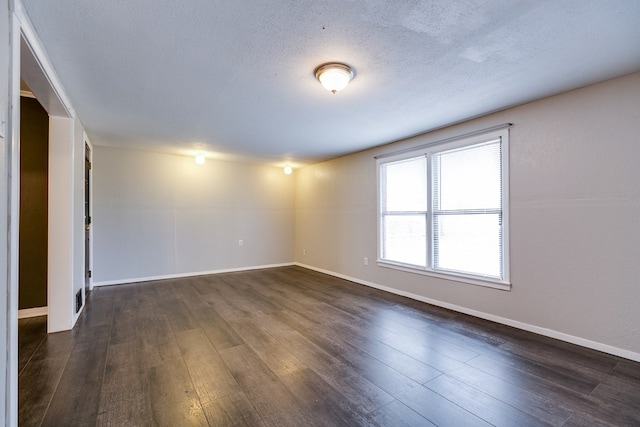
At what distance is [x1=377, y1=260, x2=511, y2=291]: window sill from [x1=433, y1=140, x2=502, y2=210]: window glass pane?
0.85 meters

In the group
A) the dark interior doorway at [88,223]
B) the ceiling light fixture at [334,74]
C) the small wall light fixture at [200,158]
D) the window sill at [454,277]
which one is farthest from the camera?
the small wall light fixture at [200,158]

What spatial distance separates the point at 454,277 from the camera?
3.56 m

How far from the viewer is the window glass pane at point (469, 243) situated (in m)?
3.22

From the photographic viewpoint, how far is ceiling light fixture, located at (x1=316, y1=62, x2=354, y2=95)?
2.19 m

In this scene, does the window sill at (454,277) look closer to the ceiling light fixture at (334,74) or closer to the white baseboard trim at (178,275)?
the ceiling light fixture at (334,74)

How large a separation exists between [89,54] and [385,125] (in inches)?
117

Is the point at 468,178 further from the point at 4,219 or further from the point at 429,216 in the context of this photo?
the point at 4,219

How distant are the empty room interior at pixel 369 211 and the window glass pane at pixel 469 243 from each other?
2cm

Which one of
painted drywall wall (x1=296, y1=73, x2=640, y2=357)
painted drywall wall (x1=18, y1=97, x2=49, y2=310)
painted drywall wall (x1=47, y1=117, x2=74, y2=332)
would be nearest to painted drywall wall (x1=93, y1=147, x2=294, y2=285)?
painted drywall wall (x1=18, y1=97, x2=49, y2=310)

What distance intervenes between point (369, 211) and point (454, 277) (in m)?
1.76

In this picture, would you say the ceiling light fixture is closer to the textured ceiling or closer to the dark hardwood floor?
the textured ceiling

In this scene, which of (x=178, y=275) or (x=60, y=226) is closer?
(x=60, y=226)

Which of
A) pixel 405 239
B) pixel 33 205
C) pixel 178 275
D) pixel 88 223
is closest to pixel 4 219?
pixel 33 205

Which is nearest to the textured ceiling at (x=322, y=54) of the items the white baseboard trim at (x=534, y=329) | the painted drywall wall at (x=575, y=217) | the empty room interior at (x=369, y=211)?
the empty room interior at (x=369, y=211)
